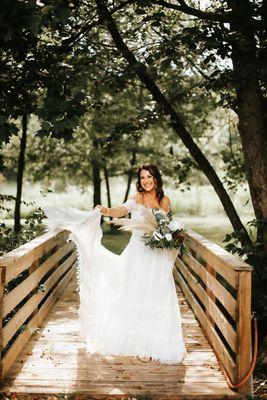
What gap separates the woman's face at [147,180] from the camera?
577cm

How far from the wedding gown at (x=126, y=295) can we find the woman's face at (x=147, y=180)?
0.81ft

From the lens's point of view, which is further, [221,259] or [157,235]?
[157,235]

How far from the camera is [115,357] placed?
5.36 m

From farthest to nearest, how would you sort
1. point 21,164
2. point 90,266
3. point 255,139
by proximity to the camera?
point 21,164
point 255,139
point 90,266

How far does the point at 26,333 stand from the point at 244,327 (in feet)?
8.57

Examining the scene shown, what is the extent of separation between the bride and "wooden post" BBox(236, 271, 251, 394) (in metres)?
0.93

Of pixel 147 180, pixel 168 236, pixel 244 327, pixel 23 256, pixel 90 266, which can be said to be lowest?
pixel 244 327

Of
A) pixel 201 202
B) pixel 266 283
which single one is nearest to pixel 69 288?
pixel 266 283

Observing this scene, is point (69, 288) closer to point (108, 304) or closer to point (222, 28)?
A: point (108, 304)

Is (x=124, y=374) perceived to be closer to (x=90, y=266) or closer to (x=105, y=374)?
(x=105, y=374)

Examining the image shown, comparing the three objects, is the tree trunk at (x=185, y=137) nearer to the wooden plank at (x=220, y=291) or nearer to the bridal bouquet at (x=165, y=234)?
the wooden plank at (x=220, y=291)

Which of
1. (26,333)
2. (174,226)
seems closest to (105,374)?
(26,333)

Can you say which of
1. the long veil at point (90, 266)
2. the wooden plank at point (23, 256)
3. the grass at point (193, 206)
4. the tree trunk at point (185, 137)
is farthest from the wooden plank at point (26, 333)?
the grass at point (193, 206)

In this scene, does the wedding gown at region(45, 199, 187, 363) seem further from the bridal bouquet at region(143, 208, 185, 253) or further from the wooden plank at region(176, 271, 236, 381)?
the wooden plank at region(176, 271, 236, 381)
